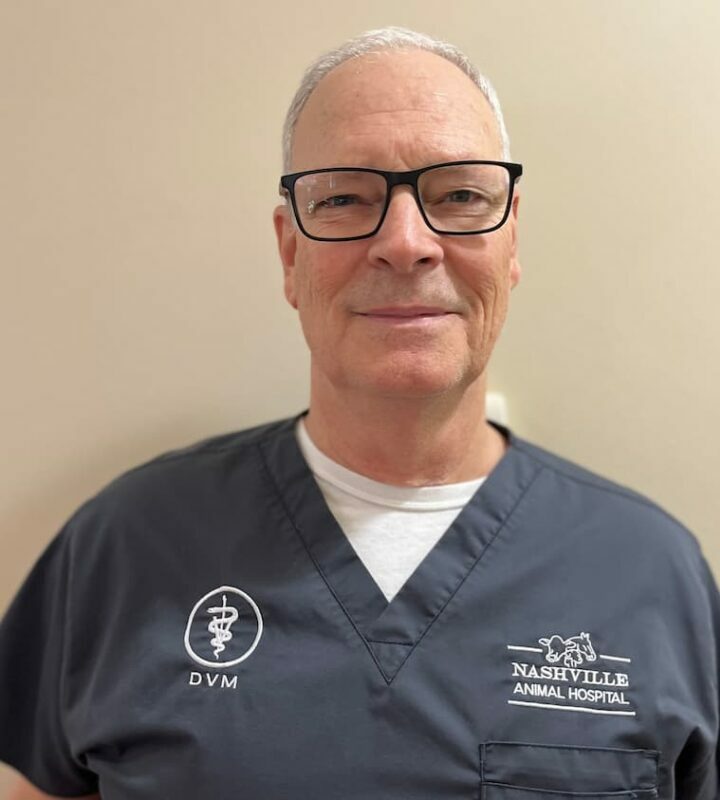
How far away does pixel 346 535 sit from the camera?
81 centimetres

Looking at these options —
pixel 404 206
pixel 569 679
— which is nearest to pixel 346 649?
pixel 569 679

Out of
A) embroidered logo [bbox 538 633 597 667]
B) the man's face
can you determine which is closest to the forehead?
the man's face

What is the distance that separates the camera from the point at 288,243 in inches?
33.2

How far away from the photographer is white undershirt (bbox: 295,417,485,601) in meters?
0.79

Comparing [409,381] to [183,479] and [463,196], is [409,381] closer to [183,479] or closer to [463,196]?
[463,196]

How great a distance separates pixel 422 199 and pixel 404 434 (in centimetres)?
26

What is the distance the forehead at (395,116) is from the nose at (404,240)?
0.14 feet

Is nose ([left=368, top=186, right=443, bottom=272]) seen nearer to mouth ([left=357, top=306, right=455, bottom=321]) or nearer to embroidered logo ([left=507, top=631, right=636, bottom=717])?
mouth ([left=357, top=306, right=455, bottom=321])

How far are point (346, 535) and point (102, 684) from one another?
304 millimetres

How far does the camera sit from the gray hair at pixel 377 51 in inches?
31.3

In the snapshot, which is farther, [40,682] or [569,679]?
[40,682]

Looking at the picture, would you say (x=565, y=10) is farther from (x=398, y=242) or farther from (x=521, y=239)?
(x=398, y=242)

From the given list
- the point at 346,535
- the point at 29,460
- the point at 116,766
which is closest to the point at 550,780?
the point at 346,535

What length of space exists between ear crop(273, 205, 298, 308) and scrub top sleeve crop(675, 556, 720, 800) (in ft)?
1.99
